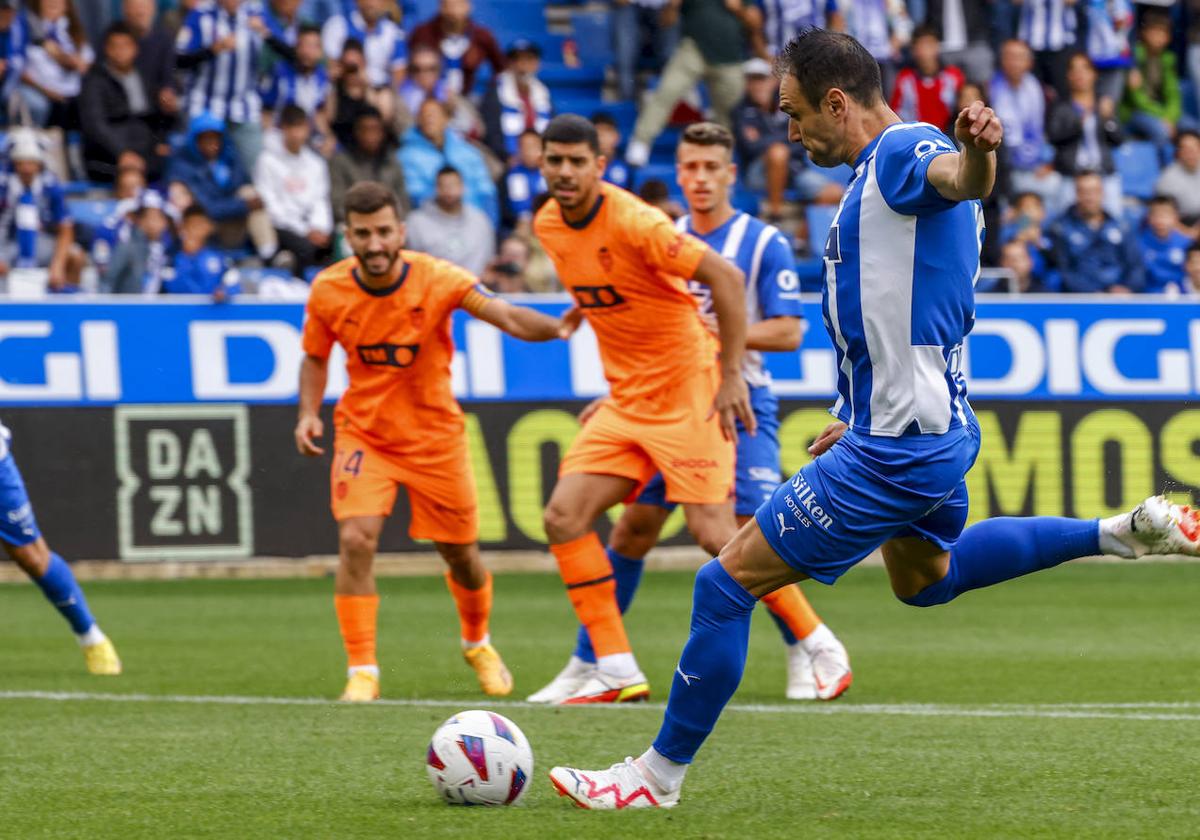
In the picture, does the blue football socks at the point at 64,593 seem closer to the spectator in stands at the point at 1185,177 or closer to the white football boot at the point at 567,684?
the white football boot at the point at 567,684

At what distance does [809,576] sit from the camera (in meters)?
5.36

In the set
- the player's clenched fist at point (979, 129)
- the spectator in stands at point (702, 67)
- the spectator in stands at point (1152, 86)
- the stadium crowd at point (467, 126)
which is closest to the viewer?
the player's clenched fist at point (979, 129)

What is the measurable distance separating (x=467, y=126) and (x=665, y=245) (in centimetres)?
1049

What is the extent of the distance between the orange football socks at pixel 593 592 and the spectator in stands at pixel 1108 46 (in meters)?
13.8

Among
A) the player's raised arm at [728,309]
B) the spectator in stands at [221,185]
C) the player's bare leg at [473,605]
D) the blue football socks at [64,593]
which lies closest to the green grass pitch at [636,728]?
the player's bare leg at [473,605]

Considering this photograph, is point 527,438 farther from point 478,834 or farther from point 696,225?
point 478,834

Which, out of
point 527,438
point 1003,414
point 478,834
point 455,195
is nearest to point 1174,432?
point 1003,414

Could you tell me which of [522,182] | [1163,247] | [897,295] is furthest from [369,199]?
[1163,247]

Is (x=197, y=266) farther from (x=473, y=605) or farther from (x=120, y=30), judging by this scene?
(x=473, y=605)

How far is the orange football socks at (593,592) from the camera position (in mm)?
8273

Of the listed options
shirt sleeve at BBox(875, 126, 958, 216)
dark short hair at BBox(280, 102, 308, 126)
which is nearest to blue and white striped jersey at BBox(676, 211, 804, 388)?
shirt sleeve at BBox(875, 126, 958, 216)

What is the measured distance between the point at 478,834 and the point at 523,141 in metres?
13.1

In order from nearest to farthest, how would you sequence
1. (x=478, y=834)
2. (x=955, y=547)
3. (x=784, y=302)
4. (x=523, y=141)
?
(x=478, y=834) < (x=955, y=547) < (x=784, y=302) < (x=523, y=141)

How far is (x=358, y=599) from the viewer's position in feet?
28.2
